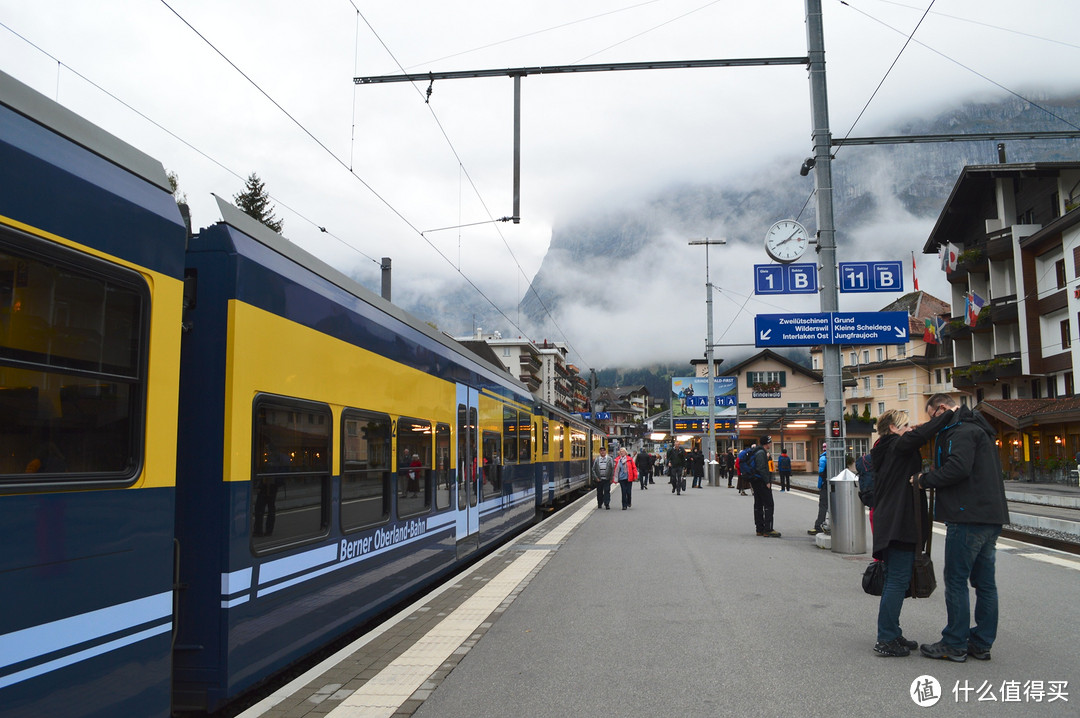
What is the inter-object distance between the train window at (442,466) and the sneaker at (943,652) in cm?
519

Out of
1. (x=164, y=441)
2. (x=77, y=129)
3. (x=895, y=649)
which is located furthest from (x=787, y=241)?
(x=77, y=129)

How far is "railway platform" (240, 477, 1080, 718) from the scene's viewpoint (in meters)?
4.73

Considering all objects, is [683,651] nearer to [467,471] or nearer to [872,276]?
[467,471]

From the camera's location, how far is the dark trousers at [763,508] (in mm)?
13633

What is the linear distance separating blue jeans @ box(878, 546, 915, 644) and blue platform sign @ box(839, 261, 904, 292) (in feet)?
26.7

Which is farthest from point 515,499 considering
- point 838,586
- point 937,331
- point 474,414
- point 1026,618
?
point 937,331

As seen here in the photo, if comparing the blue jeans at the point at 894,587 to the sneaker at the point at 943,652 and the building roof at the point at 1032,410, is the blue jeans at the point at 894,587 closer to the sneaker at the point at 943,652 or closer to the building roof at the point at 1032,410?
the sneaker at the point at 943,652

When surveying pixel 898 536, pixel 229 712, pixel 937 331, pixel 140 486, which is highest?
pixel 937 331

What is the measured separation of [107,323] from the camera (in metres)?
3.68

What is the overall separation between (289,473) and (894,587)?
420 cm

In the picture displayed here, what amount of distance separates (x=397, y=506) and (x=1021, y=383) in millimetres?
44145

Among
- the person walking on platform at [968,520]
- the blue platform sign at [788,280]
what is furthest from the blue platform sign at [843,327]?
the person walking on platform at [968,520]

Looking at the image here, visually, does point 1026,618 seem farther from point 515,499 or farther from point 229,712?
point 515,499

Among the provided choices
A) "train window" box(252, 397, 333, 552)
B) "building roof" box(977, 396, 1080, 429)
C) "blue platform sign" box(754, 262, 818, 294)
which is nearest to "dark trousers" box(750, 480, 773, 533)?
"blue platform sign" box(754, 262, 818, 294)
